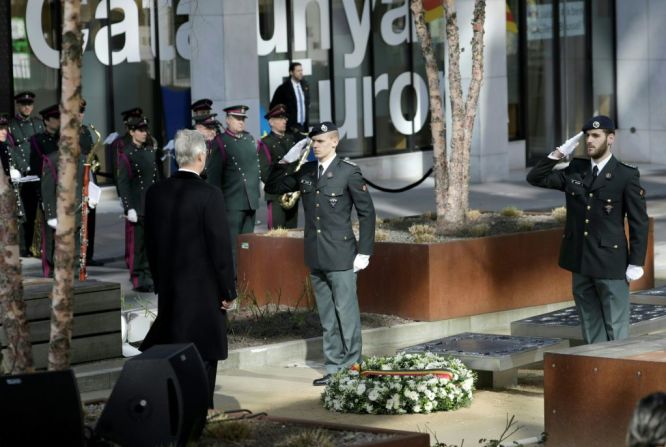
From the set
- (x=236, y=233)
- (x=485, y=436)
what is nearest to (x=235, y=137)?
(x=236, y=233)

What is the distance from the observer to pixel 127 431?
7098 millimetres

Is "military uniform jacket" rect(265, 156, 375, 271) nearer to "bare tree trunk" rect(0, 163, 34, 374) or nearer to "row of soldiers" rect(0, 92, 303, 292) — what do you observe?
"bare tree trunk" rect(0, 163, 34, 374)

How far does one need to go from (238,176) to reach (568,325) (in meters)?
5.09

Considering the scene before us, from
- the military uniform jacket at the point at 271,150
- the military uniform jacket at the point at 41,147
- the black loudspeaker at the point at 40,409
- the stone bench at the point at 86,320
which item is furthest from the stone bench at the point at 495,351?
the military uniform jacket at the point at 41,147

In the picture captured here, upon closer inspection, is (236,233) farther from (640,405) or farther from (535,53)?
(535,53)

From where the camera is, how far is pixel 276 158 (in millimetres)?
16953

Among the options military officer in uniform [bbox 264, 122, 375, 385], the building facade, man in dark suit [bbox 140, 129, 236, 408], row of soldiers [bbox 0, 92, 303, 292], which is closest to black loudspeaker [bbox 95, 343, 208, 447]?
man in dark suit [bbox 140, 129, 236, 408]

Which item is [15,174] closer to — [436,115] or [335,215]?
[436,115]

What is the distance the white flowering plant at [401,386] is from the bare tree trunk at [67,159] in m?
3.04

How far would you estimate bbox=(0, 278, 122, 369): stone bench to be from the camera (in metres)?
10.2

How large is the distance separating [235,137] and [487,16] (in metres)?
10.6

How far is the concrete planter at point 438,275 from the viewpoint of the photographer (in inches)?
512

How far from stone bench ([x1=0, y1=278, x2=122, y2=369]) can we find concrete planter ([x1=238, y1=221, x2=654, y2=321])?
9.44 ft

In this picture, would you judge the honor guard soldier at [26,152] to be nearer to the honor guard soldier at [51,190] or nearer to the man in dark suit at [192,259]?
the honor guard soldier at [51,190]
